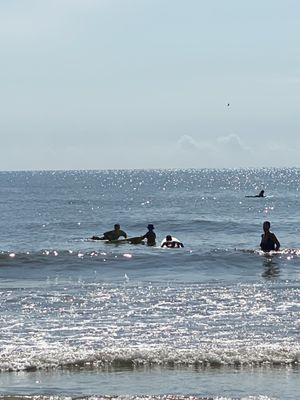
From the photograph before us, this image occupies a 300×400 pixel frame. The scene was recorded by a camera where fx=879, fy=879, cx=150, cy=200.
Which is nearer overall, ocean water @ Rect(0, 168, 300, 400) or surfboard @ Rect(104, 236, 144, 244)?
ocean water @ Rect(0, 168, 300, 400)

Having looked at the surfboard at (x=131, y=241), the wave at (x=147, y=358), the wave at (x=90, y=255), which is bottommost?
Answer: the wave at (x=147, y=358)

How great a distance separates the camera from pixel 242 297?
19547 millimetres

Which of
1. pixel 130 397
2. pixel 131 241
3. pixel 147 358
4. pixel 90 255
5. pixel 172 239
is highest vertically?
pixel 172 239

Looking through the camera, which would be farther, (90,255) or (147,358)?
(90,255)

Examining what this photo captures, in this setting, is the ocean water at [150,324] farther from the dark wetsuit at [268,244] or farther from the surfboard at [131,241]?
the surfboard at [131,241]

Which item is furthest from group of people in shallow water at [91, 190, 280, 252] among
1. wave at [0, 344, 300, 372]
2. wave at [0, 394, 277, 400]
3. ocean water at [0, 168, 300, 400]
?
wave at [0, 394, 277, 400]

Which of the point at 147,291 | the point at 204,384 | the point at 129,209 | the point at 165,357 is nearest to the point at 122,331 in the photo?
the point at 165,357

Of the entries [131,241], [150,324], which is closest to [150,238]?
[131,241]

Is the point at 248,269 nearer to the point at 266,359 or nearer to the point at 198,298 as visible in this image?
the point at 198,298

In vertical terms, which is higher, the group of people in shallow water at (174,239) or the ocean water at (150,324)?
the group of people in shallow water at (174,239)

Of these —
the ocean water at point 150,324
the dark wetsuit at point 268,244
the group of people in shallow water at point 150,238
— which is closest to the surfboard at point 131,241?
the group of people in shallow water at point 150,238

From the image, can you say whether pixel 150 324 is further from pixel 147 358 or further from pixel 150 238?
pixel 150 238

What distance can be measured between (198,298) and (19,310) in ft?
13.4

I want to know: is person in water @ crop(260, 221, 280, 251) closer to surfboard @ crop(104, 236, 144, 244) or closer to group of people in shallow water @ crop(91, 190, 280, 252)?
group of people in shallow water @ crop(91, 190, 280, 252)
